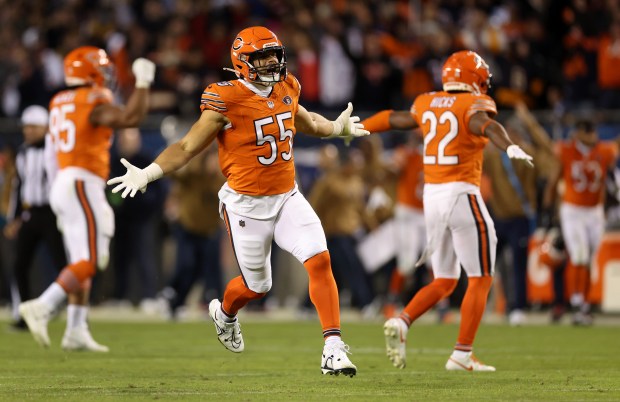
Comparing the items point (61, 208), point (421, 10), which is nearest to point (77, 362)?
point (61, 208)

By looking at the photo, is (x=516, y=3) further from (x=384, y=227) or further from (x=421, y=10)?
(x=384, y=227)

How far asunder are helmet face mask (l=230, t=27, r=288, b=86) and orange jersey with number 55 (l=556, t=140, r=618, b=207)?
22.5ft

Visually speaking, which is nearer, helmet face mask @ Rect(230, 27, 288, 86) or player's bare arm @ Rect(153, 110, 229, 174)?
player's bare arm @ Rect(153, 110, 229, 174)

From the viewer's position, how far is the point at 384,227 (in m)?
16.6

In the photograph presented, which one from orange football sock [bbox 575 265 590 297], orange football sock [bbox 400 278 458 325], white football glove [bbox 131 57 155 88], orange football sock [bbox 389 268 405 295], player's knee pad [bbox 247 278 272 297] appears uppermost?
white football glove [bbox 131 57 155 88]

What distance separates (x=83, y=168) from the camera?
32.3ft

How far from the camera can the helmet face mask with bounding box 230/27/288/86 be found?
7496mm

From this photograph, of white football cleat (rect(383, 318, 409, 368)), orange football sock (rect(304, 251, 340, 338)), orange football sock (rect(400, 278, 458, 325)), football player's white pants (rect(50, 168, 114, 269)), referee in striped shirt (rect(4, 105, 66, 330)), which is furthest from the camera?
referee in striped shirt (rect(4, 105, 66, 330))

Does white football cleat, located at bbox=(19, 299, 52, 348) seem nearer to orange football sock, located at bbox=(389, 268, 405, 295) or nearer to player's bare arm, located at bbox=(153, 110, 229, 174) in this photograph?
player's bare arm, located at bbox=(153, 110, 229, 174)

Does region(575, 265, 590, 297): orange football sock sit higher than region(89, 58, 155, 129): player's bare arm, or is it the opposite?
region(89, 58, 155, 129): player's bare arm

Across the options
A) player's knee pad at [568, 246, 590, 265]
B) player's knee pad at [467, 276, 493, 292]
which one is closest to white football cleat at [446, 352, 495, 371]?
player's knee pad at [467, 276, 493, 292]

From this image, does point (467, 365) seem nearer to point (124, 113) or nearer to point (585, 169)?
point (124, 113)

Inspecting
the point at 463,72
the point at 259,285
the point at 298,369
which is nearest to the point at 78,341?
the point at 298,369

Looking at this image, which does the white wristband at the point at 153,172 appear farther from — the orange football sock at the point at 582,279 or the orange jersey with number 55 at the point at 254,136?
the orange football sock at the point at 582,279
